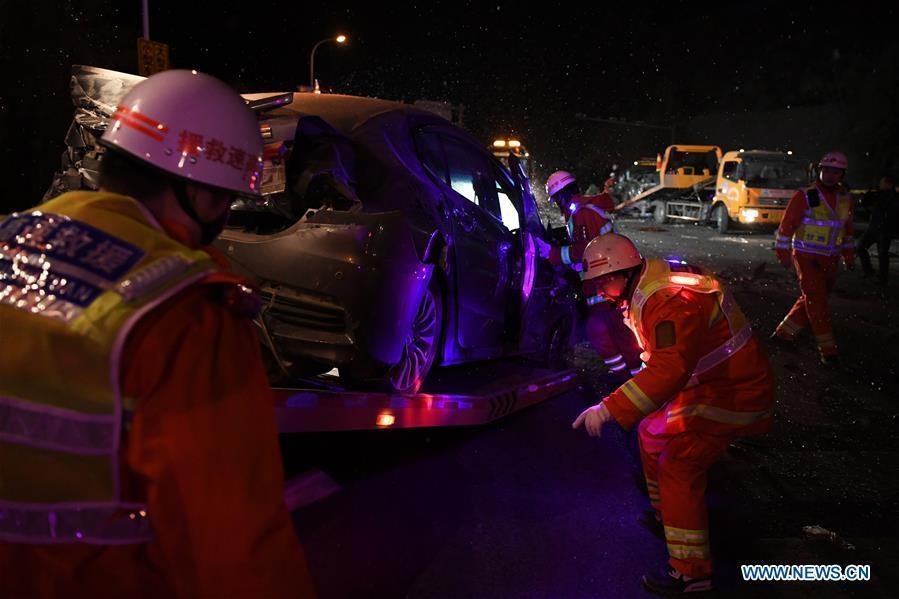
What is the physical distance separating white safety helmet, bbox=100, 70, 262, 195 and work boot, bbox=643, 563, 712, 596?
2.51 meters

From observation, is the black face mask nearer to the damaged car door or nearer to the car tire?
the damaged car door

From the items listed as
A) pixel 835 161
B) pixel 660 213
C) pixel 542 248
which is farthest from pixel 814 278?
pixel 660 213

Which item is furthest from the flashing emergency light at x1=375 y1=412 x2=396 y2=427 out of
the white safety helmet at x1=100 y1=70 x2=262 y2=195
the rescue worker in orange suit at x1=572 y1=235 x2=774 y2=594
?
the white safety helmet at x1=100 y1=70 x2=262 y2=195

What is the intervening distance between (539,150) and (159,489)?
5278 centimetres

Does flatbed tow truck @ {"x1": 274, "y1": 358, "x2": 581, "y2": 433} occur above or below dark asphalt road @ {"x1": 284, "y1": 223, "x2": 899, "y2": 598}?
above

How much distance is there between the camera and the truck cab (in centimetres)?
2027

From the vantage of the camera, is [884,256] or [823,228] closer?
[823,228]

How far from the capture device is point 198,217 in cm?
138

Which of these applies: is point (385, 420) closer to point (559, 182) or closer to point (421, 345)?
point (421, 345)

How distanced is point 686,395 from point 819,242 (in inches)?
188

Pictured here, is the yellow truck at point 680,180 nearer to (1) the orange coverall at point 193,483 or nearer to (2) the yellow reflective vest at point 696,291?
(2) the yellow reflective vest at point 696,291

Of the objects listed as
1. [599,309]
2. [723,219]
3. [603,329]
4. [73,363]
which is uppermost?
[73,363]

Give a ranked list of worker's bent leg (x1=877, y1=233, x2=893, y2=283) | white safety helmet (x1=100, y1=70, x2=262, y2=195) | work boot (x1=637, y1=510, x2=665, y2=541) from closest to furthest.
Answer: white safety helmet (x1=100, y1=70, x2=262, y2=195) → work boot (x1=637, y1=510, x2=665, y2=541) → worker's bent leg (x1=877, y1=233, x2=893, y2=283)

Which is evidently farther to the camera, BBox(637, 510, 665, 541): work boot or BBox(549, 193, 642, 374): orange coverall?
BBox(549, 193, 642, 374): orange coverall
